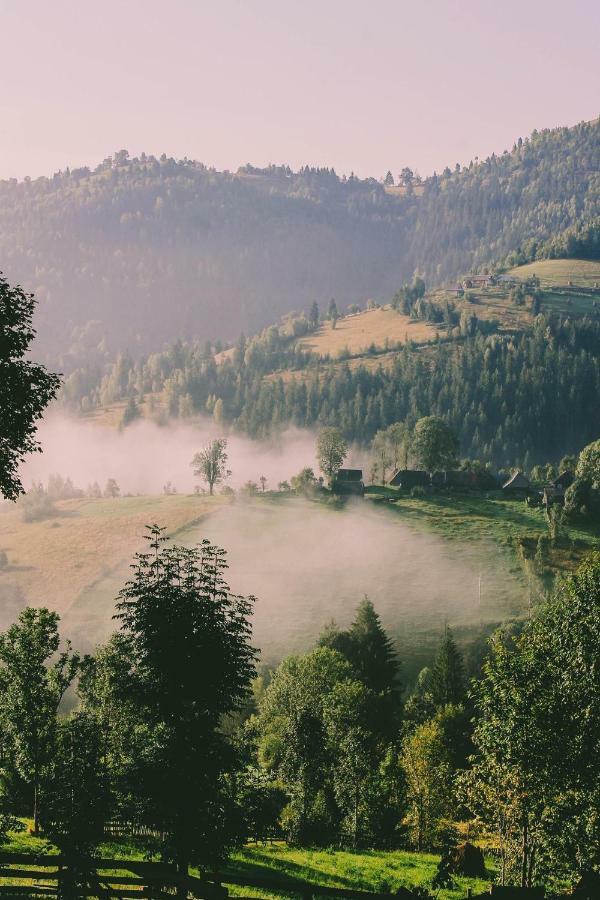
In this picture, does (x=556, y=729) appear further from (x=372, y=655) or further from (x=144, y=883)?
(x=372, y=655)

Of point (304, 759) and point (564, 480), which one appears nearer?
point (304, 759)

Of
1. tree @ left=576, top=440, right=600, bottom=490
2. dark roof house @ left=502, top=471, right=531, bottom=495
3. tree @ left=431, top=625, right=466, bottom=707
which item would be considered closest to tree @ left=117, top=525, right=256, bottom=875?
tree @ left=431, top=625, right=466, bottom=707

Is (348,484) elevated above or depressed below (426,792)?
above

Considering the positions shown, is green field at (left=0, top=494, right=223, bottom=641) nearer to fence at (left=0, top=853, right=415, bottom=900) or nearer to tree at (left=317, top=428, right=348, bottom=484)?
tree at (left=317, top=428, right=348, bottom=484)

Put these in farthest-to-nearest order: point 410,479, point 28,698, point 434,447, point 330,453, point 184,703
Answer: point 434,447
point 410,479
point 330,453
point 28,698
point 184,703

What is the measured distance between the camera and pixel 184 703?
103ft

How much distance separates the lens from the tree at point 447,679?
92.2m

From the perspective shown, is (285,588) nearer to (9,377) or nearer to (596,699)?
(596,699)

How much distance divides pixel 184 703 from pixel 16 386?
1263 cm

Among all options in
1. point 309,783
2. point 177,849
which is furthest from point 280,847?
point 177,849

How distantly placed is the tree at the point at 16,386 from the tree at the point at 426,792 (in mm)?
45006

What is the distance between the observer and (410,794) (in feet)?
208

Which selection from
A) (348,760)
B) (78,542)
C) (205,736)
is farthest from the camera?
(78,542)

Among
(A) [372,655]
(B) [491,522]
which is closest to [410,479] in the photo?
(B) [491,522]
